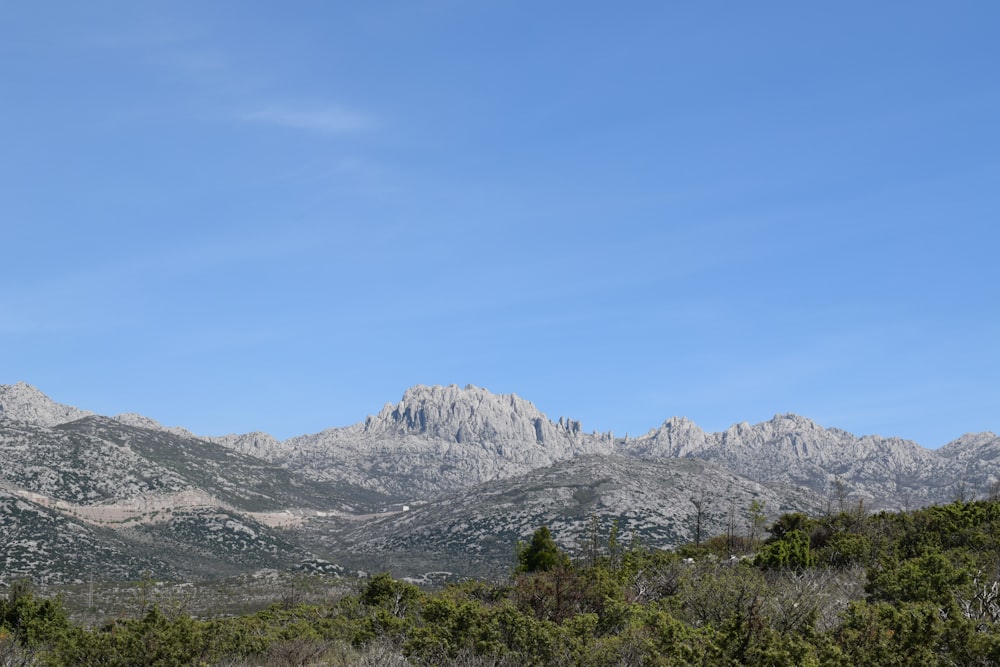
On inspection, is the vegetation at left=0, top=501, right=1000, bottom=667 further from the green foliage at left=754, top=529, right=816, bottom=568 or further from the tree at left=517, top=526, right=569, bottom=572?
the tree at left=517, top=526, right=569, bottom=572

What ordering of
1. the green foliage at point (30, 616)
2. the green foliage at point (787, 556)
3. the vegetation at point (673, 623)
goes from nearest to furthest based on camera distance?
the vegetation at point (673, 623) → the green foliage at point (787, 556) → the green foliage at point (30, 616)

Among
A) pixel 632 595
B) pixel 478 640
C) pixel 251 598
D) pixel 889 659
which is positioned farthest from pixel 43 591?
pixel 889 659

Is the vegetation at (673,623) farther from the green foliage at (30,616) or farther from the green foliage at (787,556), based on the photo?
the green foliage at (30,616)

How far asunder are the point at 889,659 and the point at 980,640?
3.04m

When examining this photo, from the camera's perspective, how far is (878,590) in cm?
4622

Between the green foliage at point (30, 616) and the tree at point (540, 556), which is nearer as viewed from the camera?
the green foliage at point (30, 616)

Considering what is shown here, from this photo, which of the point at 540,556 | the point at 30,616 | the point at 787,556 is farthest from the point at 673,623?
the point at 540,556

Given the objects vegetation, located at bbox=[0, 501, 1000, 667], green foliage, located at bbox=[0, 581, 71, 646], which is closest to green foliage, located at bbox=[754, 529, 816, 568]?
vegetation, located at bbox=[0, 501, 1000, 667]

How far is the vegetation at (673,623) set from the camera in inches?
1044

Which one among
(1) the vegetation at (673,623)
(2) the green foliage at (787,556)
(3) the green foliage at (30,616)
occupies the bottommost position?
(3) the green foliage at (30,616)

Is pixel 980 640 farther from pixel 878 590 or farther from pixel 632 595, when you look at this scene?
pixel 632 595

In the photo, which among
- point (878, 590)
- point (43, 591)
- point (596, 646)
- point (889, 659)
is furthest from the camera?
point (43, 591)

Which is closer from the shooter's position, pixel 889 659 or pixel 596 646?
pixel 889 659

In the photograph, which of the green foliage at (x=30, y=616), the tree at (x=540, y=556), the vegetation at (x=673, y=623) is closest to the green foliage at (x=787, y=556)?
the vegetation at (x=673, y=623)
